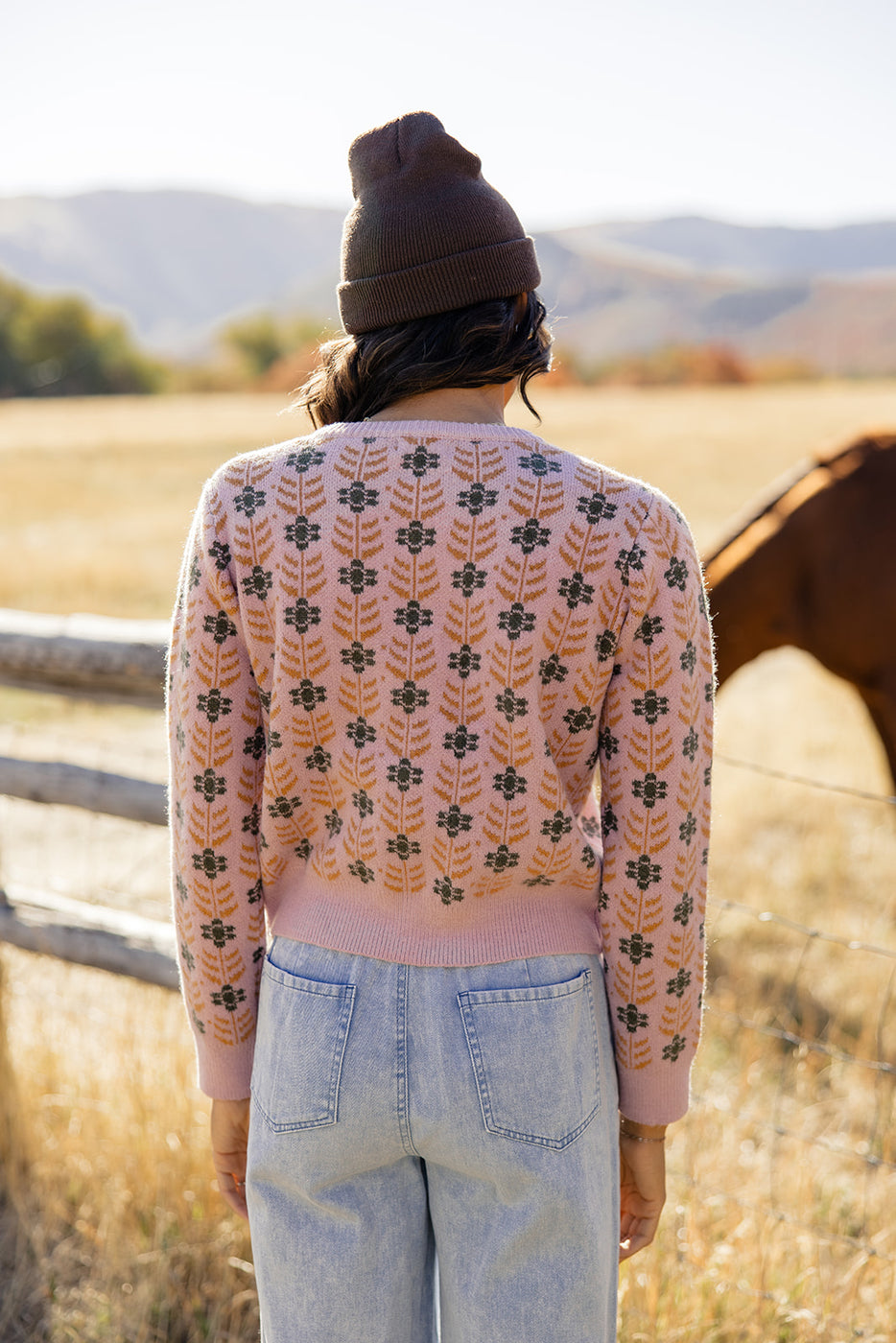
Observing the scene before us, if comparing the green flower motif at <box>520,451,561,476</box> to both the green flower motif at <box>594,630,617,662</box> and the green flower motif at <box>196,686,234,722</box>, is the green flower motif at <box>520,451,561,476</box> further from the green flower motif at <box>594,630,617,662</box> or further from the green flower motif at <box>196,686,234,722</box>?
the green flower motif at <box>196,686,234,722</box>

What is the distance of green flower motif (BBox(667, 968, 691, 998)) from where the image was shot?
1090 millimetres

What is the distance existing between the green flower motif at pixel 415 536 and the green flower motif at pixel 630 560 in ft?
0.59

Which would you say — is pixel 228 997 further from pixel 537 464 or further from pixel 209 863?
pixel 537 464

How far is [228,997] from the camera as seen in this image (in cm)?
117

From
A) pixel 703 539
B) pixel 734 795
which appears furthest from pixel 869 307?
pixel 734 795

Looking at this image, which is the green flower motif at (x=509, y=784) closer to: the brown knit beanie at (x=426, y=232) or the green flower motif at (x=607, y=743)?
the green flower motif at (x=607, y=743)

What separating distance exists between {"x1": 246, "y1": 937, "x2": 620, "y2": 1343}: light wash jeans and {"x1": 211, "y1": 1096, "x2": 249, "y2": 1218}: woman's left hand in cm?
14

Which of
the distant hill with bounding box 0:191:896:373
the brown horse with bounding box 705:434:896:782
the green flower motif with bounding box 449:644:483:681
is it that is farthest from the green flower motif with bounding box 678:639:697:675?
the distant hill with bounding box 0:191:896:373

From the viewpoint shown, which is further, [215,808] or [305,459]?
[215,808]

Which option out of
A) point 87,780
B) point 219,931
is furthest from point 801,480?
point 219,931

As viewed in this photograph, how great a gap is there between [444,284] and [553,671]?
39 centimetres

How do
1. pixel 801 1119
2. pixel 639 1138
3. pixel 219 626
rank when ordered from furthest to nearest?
pixel 801 1119 < pixel 639 1138 < pixel 219 626

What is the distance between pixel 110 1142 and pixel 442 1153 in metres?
1.47

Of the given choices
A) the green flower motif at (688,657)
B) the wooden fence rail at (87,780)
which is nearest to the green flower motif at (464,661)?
the green flower motif at (688,657)
